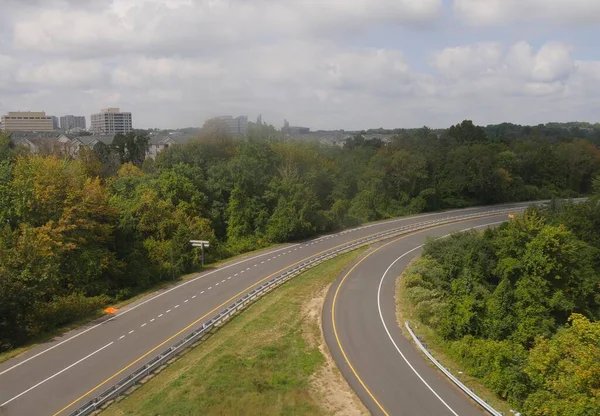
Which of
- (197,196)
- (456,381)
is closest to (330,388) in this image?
(456,381)

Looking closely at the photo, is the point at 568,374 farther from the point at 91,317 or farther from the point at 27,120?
the point at 27,120

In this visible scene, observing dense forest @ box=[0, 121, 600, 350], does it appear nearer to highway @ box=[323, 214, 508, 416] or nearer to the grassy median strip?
the grassy median strip

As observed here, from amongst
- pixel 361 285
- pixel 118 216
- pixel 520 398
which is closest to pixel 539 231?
pixel 361 285

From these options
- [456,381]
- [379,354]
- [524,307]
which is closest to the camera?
[456,381]

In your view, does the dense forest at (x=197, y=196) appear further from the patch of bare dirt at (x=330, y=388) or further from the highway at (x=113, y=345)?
the patch of bare dirt at (x=330, y=388)

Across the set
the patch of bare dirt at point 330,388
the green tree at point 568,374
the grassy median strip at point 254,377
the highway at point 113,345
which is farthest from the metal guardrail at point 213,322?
the green tree at point 568,374

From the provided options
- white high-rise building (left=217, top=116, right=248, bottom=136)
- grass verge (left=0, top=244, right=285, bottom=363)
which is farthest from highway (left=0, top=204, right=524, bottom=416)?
white high-rise building (left=217, top=116, right=248, bottom=136)

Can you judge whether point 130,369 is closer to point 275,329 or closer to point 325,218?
→ point 275,329
